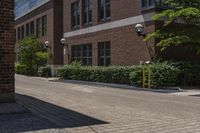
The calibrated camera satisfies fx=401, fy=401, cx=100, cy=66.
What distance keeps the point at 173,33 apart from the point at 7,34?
44.9 feet

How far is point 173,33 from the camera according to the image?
24.2m

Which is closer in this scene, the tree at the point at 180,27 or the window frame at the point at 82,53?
the tree at the point at 180,27

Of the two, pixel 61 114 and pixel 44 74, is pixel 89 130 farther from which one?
pixel 44 74

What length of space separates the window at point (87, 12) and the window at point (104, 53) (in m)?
3.09

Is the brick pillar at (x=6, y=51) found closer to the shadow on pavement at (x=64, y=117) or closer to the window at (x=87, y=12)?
the shadow on pavement at (x=64, y=117)

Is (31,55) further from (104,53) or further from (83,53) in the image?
(104,53)

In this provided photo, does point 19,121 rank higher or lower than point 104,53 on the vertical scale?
lower

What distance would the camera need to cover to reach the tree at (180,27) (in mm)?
22859

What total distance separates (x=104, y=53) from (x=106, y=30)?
198 centimetres

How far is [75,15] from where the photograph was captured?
125 ft

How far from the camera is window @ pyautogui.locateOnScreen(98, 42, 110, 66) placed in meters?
32.3

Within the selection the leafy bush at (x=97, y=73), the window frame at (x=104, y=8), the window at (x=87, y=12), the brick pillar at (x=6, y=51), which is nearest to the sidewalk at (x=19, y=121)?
the brick pillar at (x=6, y=51)

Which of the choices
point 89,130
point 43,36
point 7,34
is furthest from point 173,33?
point 43,36

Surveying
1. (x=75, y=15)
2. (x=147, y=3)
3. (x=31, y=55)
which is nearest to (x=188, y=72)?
(x=147, y=3)
